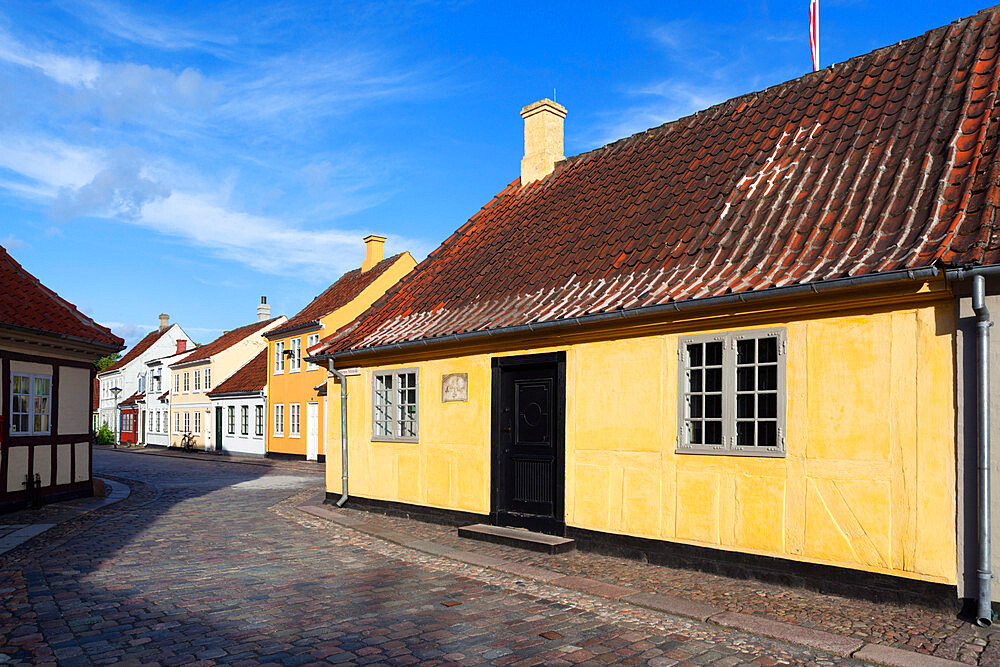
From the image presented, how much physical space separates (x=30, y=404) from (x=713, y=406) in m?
12.4

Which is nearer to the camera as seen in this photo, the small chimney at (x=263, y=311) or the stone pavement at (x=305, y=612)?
the stone pavement at (x=305, y=612)

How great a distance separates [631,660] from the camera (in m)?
5.39

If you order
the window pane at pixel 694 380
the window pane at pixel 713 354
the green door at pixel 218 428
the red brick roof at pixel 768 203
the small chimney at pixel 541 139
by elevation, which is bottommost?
the green door at pixel 218 428

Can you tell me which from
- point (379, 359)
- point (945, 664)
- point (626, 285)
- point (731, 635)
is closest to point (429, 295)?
point (379, 359)

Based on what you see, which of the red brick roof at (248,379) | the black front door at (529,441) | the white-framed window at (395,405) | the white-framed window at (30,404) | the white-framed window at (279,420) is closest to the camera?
the black front door at (529,441)

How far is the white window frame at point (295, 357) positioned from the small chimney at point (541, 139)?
18.6 metres

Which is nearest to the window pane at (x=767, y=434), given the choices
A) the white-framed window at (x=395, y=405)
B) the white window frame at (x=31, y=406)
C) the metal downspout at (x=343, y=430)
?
the white-framed window at (x=395, y=405)

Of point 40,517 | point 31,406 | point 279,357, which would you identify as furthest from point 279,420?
point 40,517

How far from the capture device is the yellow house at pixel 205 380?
39438 millimetres

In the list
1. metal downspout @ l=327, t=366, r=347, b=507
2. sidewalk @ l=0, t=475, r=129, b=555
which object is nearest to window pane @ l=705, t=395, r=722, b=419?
metal downspout @ l=327, t=366, r=347, b=507

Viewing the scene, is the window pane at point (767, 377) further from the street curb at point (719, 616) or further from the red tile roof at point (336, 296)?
the red tile roof at point (336, 296)

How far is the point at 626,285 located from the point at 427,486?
15.3 ft

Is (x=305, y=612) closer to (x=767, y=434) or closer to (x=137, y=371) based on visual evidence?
(x=767, y=434)

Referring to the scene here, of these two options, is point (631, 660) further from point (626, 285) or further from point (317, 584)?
point (626, 285)
